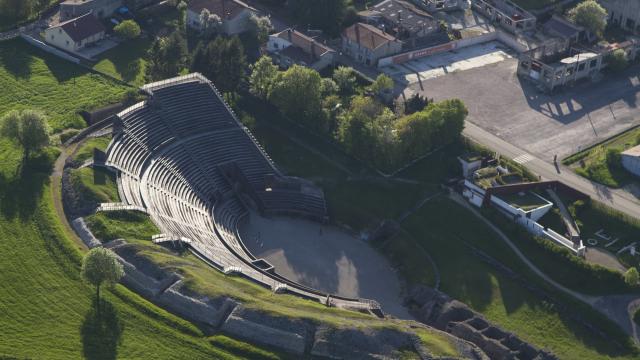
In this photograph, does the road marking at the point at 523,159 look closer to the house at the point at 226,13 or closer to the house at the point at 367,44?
the house at the point at 367,44

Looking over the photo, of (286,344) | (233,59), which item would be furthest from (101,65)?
(286,344)

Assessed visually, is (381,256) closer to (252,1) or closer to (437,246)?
(437,246)

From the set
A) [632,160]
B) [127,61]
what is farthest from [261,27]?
[632,160]

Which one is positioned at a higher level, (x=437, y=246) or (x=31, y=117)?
(x=31, y=117)

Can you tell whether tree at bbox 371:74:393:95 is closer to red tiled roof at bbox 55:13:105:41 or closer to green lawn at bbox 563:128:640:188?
green lawn at bbox 563:128:640:188

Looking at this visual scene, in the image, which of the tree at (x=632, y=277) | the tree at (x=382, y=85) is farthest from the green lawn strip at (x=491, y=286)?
the tree at (x=382, y=85)
